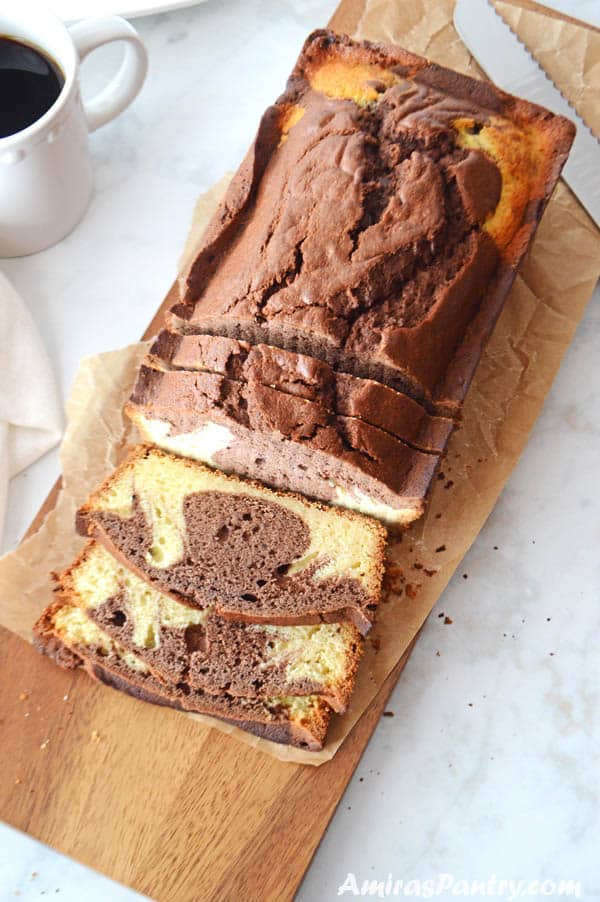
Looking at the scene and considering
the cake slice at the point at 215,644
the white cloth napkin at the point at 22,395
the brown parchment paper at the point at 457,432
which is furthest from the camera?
the white cloth napkin at the point at 22,395

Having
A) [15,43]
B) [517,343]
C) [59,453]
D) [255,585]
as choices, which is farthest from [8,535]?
[517,343]

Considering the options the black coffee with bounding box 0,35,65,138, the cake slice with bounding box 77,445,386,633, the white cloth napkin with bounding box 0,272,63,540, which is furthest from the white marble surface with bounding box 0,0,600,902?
the black coffee with bounding box 0,35,65,138

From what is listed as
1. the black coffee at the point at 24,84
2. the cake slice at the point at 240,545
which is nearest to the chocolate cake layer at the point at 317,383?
the cake slice at the point at 240,545

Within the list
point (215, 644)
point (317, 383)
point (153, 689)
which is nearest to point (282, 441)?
point (317, 383)

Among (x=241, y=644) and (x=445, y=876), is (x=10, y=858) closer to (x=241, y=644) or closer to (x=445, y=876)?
(x=241, y=644)

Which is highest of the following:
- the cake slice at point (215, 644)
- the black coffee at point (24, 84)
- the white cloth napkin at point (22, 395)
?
the black coffee at point (24, 84)

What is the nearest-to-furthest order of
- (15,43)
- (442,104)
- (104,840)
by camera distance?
(104,840) < (442,104) < (15,43)

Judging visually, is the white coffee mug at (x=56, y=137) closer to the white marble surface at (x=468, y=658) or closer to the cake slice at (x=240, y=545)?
the white marble surface at (x=468, y=658)
